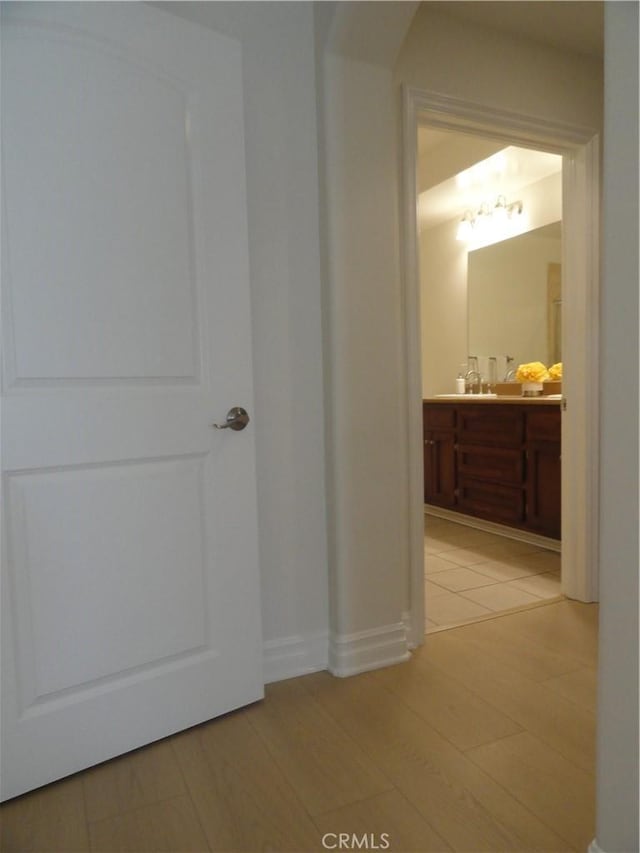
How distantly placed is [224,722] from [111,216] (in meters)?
1.43

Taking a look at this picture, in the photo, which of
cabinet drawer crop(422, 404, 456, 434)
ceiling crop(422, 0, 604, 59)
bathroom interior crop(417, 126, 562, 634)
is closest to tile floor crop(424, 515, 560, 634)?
bathroom interior crop(417, 126, 562, 634)

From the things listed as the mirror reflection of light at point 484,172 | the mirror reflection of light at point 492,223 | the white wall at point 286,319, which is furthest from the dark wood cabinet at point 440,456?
the white wall at point 286,319

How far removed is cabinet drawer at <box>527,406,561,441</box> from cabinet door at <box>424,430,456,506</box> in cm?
77

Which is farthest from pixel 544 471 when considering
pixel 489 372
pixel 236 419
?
pixel 236 419

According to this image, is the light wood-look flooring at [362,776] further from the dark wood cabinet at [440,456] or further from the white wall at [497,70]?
the dark wood cabinet at [440,456]

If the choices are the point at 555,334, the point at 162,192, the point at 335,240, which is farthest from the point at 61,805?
the point at 555,334

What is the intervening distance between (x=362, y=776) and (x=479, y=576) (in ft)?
5.60

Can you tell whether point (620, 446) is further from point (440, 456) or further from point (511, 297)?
point (511, 297)

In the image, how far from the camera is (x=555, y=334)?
4047mm

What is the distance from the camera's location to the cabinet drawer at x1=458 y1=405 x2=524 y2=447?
11.5 ft

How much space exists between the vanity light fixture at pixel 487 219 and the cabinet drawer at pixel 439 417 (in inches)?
55.9

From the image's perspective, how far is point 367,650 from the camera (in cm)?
199

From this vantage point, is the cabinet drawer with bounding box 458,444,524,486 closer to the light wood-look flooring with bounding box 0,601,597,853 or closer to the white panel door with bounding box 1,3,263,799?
the light wood-look flooring with bounding box 0,601,597,853

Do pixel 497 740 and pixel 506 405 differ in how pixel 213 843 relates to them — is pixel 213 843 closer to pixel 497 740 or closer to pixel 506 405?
pixel 497 740
